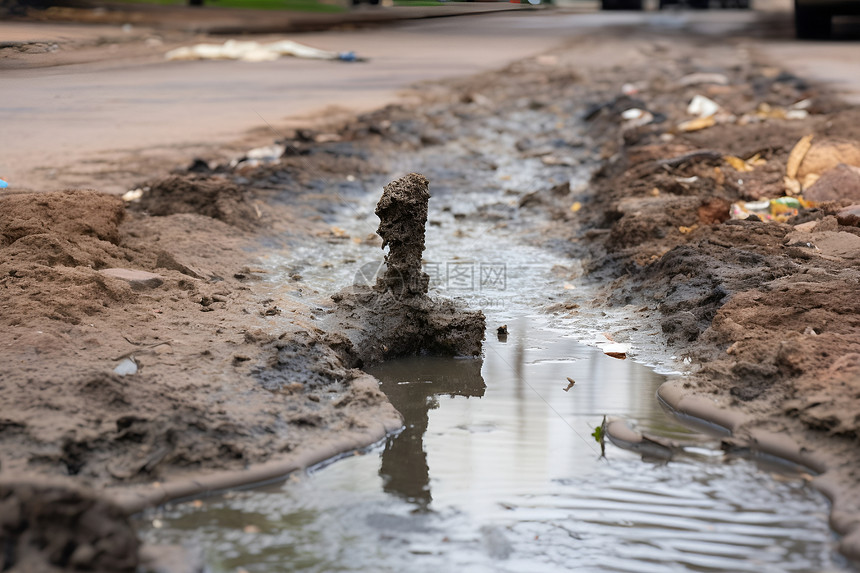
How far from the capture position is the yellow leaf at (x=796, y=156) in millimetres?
6806

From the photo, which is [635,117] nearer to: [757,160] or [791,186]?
[757,160]

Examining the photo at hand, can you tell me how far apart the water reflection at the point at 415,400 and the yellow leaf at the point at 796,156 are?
12.8ft

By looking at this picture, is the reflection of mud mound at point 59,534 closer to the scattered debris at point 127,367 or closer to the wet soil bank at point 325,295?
the wet soil bank at point 325,295

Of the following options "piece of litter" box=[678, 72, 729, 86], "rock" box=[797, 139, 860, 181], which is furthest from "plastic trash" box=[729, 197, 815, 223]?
"piece of litter" box=[678, 72, 729, 86]

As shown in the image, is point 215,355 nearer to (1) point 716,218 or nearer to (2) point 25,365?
(2) point 25,365

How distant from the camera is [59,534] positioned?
2.25 m

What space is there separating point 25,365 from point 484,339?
84.8 inches

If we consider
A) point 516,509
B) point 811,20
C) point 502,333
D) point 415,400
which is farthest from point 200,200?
point 811,20

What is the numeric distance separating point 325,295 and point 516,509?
2374mm

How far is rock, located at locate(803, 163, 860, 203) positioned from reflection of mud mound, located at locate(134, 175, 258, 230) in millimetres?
4108

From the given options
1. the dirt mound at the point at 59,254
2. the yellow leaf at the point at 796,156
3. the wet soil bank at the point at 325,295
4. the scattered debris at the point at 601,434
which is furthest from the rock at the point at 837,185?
the dirt mound at the point at 59,254

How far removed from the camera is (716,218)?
5.98 meters

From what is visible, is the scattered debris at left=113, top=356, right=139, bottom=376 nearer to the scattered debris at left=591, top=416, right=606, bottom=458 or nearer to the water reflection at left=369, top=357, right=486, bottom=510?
the water reflection at left=369, top=357, right=486, bottom=510

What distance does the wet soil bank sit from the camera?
3.03 m
